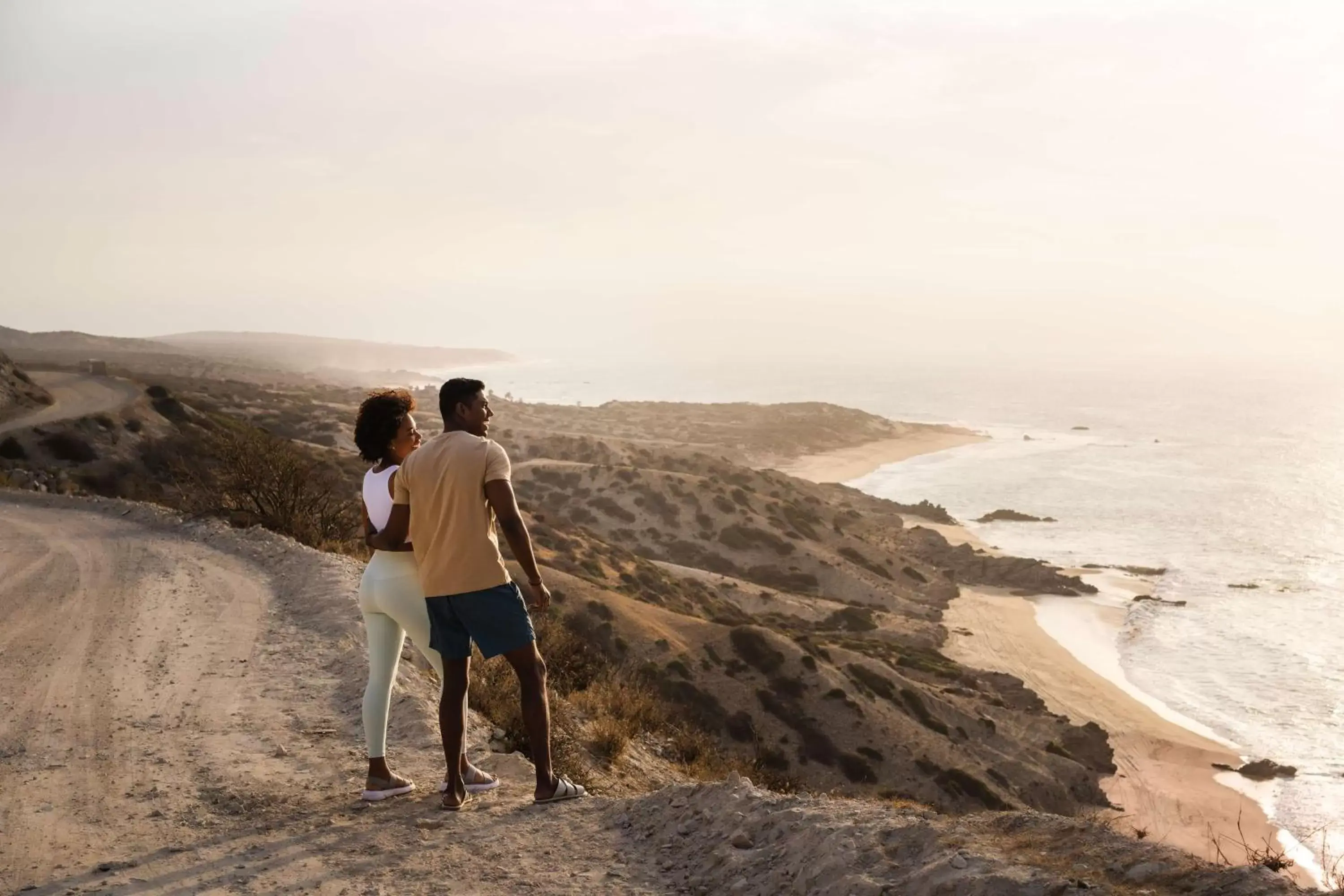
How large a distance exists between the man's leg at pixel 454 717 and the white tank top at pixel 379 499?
0.93 meters

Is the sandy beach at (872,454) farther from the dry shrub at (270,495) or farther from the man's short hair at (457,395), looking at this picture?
the man's short hair at (457,395)

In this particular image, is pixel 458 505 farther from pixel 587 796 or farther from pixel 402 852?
pixel 587 796

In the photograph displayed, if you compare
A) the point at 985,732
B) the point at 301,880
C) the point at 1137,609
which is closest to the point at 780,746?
the point at 985,732

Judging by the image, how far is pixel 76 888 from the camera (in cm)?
495

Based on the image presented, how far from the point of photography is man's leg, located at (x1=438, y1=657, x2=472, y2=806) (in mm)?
5828

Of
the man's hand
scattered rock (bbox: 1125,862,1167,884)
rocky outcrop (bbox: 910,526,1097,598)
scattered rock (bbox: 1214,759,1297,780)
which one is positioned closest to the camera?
scattered rock (bbox: 1125,862,1167,884)

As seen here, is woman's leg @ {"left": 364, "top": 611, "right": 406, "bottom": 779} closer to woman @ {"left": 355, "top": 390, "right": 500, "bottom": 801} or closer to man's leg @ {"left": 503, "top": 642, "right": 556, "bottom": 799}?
woman @ {"left": 355, "top": 390, "right": 500, "bottom": 801}

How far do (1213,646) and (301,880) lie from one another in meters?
46.4

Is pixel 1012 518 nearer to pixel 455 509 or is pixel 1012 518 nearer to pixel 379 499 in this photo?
pixel 379 499

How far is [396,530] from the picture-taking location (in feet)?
18.5

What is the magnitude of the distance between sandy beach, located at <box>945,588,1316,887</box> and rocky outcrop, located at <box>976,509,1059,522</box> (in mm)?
23711

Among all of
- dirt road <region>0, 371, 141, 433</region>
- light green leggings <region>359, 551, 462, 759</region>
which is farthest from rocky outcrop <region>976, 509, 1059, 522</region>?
light green leggings <region>359, 551, 462, 759</region>

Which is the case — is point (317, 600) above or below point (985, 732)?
above

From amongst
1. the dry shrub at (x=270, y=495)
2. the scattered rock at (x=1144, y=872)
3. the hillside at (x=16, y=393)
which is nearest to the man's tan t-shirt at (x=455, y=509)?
the scattered rock at (x=1144, y=872)
